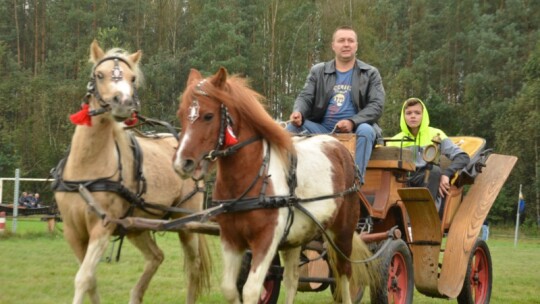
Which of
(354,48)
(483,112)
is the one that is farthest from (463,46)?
(354,48)

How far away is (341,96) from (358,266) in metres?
1.54

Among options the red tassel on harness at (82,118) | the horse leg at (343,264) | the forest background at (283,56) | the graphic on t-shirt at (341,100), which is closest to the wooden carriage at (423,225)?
the horse leg at (343,264)

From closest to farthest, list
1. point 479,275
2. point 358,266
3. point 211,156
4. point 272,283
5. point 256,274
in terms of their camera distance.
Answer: point 211,156, point 256,274, point 358,266, point 272,283, point 479,275

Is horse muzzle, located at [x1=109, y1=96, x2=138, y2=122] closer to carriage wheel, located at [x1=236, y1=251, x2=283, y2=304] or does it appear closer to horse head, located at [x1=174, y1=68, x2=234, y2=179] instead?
horse head, located at [x1=174, y1=68, x2=234, y2=179]

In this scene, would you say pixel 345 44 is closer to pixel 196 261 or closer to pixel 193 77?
pixel 193 77

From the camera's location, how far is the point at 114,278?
10234 millimetres

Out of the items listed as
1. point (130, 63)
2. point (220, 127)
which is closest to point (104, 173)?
point (130, 63)

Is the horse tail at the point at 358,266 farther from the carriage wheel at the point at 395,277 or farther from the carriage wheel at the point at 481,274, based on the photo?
the carriage wheel at the point at 481,274

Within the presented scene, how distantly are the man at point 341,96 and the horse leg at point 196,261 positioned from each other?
1342mm

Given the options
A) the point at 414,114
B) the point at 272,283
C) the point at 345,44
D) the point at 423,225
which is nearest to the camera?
the point at 345,44

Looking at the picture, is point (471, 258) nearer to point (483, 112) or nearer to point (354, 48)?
point (354, 48)

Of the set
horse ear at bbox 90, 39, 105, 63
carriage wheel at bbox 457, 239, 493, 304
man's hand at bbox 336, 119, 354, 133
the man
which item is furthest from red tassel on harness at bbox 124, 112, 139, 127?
carriage wheel at bbox 457, 239, 493, 304

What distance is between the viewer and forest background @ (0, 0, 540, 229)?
36531 mm

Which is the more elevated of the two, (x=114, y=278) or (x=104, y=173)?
(x=104, y=173)
